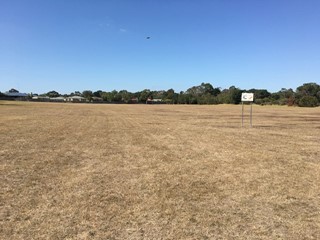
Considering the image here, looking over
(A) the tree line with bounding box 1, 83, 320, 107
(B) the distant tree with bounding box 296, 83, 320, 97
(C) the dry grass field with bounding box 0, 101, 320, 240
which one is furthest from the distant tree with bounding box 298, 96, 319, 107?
(C) the dry grass field with bounding box 0, 101, 320, 240

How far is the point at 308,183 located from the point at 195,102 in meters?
150

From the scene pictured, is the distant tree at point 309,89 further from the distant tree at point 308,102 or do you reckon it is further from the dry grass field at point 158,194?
the dry grass field at point 158,194

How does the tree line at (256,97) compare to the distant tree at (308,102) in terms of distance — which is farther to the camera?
the tree line at (256,97)

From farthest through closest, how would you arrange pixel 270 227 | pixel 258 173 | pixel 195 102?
1. pixel 195 102
2. pixel 258 173
3. pixel 270 227

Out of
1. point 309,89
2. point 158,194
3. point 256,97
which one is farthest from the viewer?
point 256,97

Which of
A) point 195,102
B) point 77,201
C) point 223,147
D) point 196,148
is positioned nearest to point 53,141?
point 196,148

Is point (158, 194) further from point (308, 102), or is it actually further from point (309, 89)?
point (309, 89)

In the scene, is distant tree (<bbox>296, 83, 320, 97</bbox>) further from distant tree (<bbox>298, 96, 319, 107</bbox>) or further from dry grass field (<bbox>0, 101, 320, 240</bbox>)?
dry grass field (<bbox>0, 101, 320, 240</bbox>)

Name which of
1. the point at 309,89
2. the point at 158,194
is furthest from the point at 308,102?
the point at 158,194

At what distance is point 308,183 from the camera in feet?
26.7

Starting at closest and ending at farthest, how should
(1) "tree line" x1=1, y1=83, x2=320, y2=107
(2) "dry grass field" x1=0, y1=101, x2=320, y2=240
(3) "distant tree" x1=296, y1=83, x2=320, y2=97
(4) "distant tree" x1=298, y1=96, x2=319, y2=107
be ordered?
(2) "dry grass field" x1=0, y1=101, x2=320, y2=240
(4) "distant tree" x1=298, y1=96, x2=319, y2=107
(1) "tree line" x1=1, y1=83, x2=320, y2=107
(3) "distant tree" x1=296, y1=83, x2=320, y2=97

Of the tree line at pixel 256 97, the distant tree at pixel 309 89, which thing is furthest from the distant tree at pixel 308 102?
the distant tree at pixel 309 89

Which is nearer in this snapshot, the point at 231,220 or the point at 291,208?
the point at 231,220

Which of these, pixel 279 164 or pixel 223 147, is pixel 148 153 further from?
pixel 279 164
